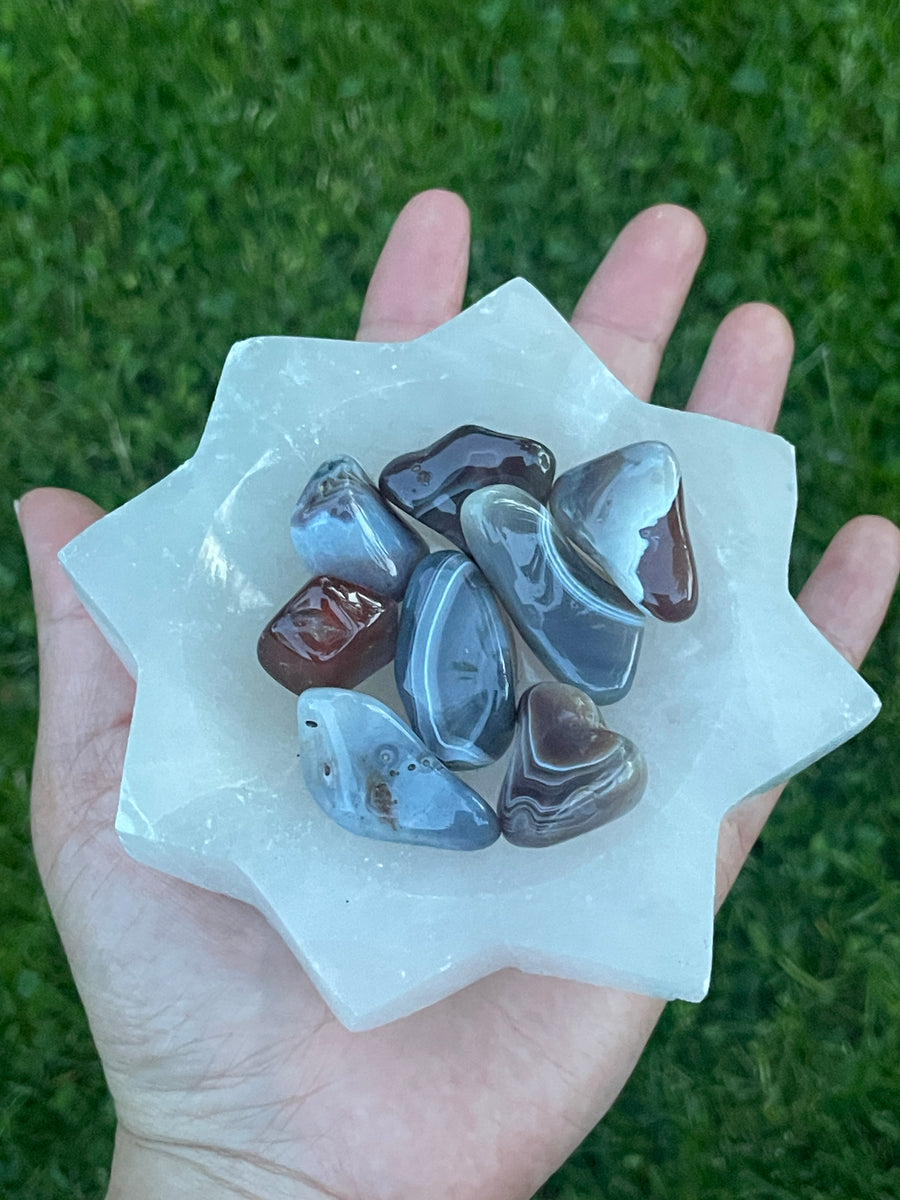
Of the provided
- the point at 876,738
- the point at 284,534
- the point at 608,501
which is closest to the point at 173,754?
the point at 284,534

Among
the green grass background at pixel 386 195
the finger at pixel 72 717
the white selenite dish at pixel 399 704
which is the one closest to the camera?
the white selenite dish at pixel 399 704

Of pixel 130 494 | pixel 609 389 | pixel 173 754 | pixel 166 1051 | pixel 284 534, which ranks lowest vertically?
pixel 166 1051

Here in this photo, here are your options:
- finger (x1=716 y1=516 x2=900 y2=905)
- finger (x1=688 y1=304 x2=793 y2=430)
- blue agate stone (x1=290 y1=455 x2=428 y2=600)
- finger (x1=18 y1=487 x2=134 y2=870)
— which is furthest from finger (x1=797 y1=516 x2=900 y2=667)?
finger (x1=18 y1=487 x2=134 y2=870)

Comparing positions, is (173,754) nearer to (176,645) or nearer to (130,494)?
(176,645)

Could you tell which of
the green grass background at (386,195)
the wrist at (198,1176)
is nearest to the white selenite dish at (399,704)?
the wrist at (198,1176)

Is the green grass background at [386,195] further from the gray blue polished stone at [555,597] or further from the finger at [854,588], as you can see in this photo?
the gray blue polished stone at [555,597]

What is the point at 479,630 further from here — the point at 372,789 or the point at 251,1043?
the point at 251,1043

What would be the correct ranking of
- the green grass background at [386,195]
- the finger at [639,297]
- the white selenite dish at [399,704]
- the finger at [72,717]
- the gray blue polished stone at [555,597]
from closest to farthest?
the white selenite dish at [399,704] < the gray blue polished stone at [555,597] < the finger at [72,717] < the finger at [639,297] < the green grass background at [386,195]
